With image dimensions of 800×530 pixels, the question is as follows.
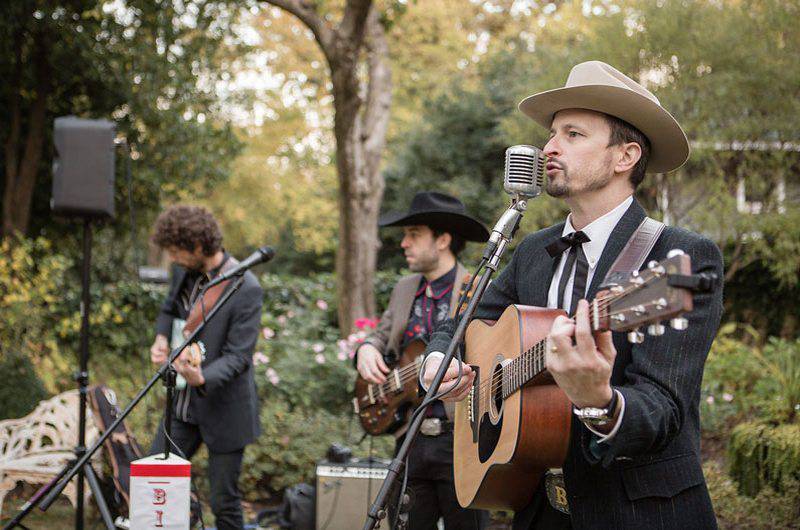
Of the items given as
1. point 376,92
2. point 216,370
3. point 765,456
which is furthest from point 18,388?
point 376,92

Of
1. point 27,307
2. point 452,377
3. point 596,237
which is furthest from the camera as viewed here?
point 27,307

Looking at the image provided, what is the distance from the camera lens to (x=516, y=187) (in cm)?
265

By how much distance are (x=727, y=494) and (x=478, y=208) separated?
987cm

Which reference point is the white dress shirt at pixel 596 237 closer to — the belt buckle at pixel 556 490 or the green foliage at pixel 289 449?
the belt buckle at pixel 556 490

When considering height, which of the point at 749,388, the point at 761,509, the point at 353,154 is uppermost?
the point at 353,154

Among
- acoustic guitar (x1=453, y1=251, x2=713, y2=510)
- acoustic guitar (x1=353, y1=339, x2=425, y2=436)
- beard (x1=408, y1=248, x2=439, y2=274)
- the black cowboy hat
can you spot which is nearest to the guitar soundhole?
acoustic guitar (x1=453, y1=251, x2=713, y2=510)

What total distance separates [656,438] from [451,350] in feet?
2.32

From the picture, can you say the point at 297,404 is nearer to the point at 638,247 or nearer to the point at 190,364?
the point at 190,364

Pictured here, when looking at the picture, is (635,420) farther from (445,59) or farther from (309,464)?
(445,59)

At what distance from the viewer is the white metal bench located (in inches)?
223

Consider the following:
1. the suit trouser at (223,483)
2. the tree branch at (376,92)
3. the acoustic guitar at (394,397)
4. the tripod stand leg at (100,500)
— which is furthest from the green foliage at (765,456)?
the tree branch at (376,92)

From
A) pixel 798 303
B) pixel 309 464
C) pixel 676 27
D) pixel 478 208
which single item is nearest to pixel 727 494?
pixel 309 464

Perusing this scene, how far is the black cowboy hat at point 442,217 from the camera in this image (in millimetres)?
4625

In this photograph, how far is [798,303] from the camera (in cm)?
1259
